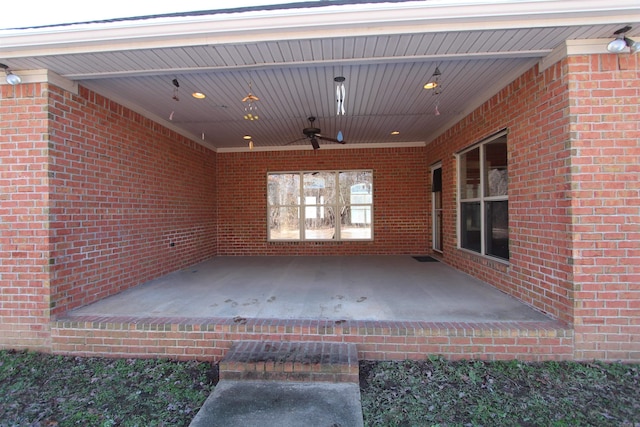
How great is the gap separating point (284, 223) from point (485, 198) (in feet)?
15.5

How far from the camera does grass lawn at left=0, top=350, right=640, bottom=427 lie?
2.18m

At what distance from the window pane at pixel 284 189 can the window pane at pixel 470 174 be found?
3919 mm

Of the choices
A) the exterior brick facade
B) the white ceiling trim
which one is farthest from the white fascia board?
the white ceiling trim

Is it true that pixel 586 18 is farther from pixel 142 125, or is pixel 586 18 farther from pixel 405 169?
pixel 142 125

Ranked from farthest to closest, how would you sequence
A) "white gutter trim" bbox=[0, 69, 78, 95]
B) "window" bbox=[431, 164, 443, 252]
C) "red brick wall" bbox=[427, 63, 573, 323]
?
"window" bbox=[431, 164, 443, 252] → "white gutter trim" bbox=[0, 69, 78, 95] → "red brick wall" bbox=[427, 63, 573, 323]

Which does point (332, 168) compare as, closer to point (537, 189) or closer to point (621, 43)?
point (537, 189)

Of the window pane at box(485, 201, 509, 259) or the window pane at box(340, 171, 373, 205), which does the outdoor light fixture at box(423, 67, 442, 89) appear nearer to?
the window pane at box(485, 201, 509, 259)

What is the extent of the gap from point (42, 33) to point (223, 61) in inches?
62.3

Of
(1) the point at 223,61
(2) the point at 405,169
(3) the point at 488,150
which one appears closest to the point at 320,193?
(2) the point at 405,169

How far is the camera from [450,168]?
233 inches

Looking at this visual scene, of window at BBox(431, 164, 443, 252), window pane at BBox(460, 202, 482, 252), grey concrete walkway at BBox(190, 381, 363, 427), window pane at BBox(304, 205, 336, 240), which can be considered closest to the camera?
grey concrete walkway at BBox(190, 381, 363, 427)

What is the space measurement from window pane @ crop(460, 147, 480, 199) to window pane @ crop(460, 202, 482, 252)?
7.5 inches

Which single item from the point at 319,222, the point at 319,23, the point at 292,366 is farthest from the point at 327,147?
the point at 292,366

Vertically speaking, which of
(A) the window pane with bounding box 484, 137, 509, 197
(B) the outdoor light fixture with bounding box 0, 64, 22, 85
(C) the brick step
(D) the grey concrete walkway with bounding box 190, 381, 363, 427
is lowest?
(D) the grey concrete walkway with bounding box 190, 381, 363, 427
